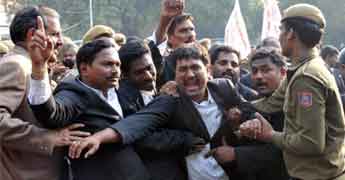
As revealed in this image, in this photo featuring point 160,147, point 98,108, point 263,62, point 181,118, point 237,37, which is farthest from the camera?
point 237,37

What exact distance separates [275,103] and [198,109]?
0.50 meters

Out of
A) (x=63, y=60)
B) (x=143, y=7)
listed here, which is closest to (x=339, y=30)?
(x=143, y=7)

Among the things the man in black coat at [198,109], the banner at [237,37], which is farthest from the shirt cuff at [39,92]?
the banner at [237,37]

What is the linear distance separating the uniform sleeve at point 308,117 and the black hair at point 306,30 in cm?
28

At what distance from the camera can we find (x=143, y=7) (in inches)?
1635

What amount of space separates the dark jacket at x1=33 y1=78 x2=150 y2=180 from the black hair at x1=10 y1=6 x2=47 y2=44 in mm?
345

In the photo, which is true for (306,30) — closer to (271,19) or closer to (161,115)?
(161,115)

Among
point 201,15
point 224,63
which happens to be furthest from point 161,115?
point 201,15

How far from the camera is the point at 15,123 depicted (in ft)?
8.35

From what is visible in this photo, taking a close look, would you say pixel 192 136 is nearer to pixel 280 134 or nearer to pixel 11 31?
pixel 280 134

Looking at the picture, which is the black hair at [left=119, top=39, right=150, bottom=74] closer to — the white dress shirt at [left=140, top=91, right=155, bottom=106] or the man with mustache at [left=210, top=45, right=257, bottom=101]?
the white dress shirt at [left=140, top=91, right=155, bottom=106]

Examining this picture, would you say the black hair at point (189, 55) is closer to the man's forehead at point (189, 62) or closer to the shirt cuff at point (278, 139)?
the man's forehead at point (189, 62)

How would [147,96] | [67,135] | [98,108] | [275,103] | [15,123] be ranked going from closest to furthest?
[15,123], [67,135], [98,108], [147,96], [275,103]

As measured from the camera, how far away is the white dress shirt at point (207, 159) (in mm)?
3105
